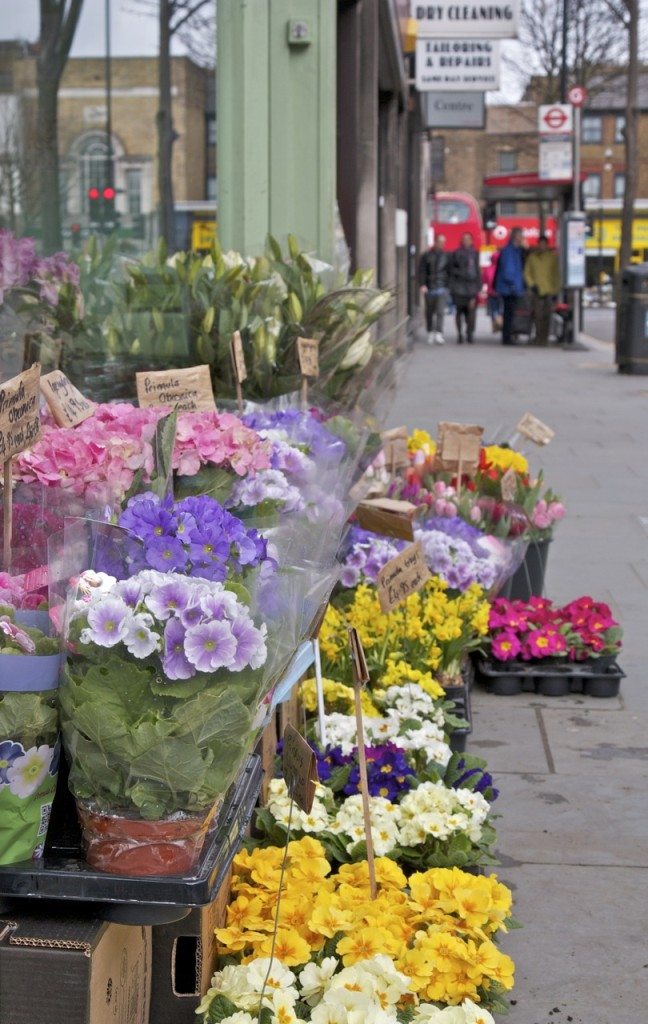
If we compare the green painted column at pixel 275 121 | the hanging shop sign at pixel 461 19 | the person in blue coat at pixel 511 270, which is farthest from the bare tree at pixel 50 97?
the person in blue coat at pixel 511 270

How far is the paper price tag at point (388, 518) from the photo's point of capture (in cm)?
380

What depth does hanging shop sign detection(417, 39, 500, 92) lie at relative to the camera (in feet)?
52.5

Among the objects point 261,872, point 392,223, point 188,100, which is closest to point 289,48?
point 188,100

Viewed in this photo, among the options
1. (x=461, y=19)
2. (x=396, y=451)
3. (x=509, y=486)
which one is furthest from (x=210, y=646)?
(x=461, y=19)

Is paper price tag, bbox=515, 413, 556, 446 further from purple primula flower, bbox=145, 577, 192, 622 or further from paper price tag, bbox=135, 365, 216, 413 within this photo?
purple primula flower, bbox=145, 577, 192, 622

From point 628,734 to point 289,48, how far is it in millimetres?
4175

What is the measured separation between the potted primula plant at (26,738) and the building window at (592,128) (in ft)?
249

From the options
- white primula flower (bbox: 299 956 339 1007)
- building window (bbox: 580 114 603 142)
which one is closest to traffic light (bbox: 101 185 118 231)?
white primula flower (bbox: 299 956 339 1007)

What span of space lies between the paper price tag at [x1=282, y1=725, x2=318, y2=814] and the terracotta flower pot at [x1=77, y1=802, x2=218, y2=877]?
0.30m

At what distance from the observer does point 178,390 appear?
345 cm

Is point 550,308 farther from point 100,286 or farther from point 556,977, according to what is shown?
point 556,977

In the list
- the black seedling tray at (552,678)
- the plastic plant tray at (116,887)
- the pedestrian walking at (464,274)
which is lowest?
the black seedling tray at (552,678)

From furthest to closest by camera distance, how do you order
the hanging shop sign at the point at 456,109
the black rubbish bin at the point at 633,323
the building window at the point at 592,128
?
the building window at the point at 592,128, the hanging shop sign at the point at 456,109, the black rubbish bin at the point at 633,323

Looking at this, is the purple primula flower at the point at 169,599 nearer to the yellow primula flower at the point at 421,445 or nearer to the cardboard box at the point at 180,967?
the cardboard box at the point at 180,967
